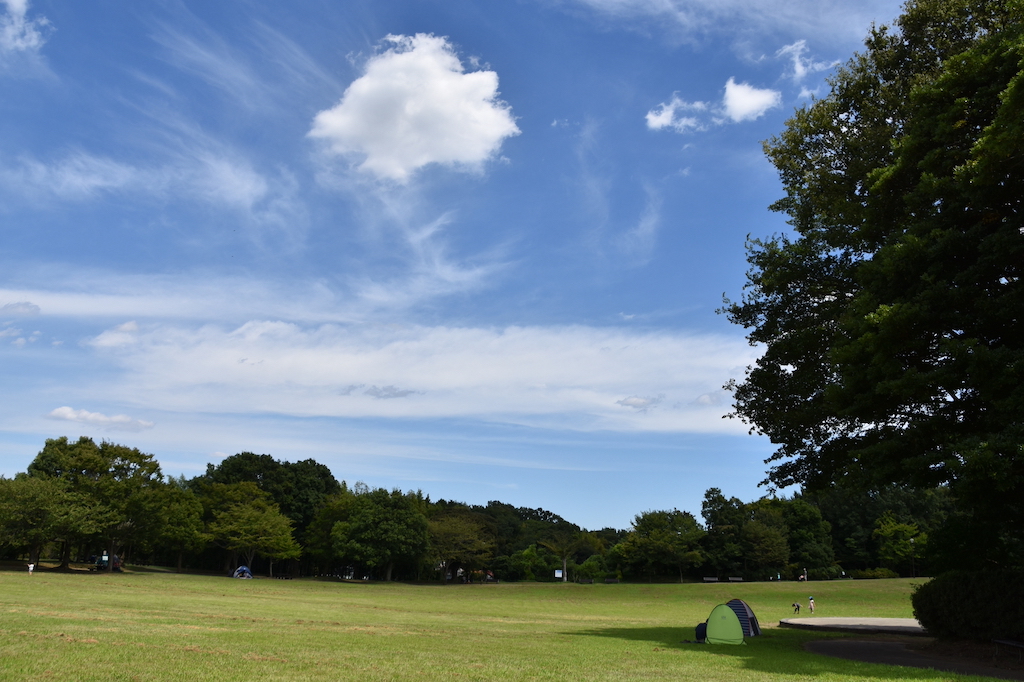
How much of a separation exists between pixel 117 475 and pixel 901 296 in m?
64.3

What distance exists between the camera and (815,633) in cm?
2641

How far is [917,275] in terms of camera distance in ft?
50.7

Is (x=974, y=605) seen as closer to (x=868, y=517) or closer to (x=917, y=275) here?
(x=917, y=275)

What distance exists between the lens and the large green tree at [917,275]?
541 inches

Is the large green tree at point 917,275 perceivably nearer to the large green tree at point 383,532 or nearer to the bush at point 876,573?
the large green tree at point 383,532

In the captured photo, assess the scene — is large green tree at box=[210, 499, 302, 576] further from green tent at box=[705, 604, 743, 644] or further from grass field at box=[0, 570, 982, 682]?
green tent at box=[705, 604, 743, 644]

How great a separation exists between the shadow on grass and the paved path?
75 cm

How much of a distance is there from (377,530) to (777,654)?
56.5 metres

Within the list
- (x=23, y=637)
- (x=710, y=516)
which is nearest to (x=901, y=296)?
(x=23, y=637)

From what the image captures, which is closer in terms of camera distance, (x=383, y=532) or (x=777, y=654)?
(x=777, y=654)

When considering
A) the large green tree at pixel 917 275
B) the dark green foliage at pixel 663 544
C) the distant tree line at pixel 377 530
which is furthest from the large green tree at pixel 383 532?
the large green tree at pixel 917 275

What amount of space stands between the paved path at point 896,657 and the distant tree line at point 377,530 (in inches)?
1836

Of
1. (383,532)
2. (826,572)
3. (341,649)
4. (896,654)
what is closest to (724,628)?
(896,654)

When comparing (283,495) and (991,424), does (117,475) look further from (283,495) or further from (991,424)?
(991,424)
